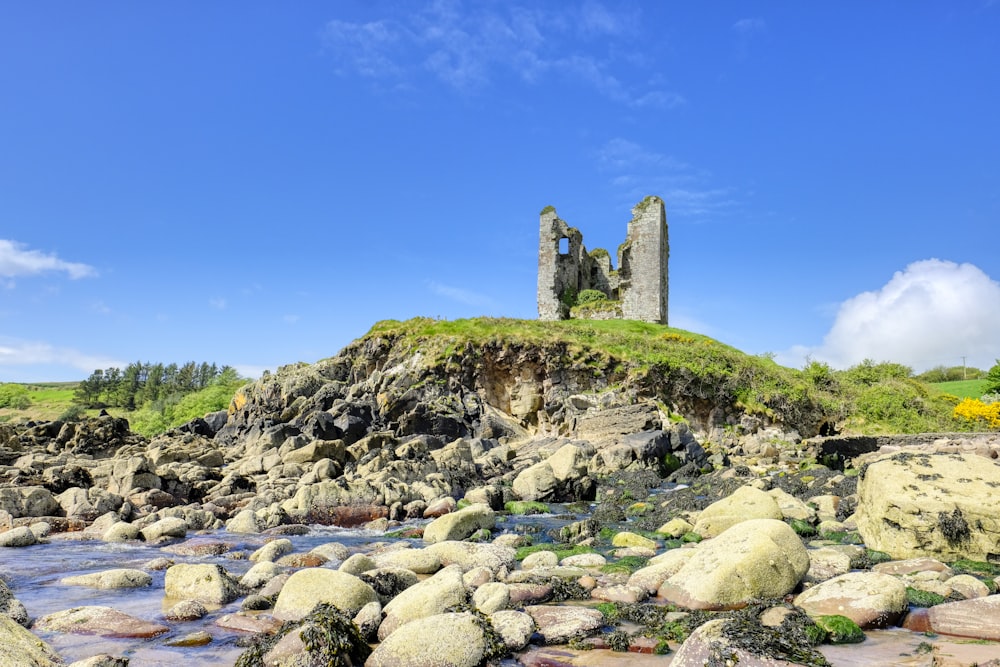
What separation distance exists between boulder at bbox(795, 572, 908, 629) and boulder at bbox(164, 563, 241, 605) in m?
7.68

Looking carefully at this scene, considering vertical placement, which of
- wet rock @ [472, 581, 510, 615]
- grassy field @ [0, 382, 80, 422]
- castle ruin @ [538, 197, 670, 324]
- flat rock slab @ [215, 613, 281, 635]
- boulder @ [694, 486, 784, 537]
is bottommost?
flat rock slab @ [215, 613, 281, 635]

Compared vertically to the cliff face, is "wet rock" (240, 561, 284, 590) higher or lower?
lower

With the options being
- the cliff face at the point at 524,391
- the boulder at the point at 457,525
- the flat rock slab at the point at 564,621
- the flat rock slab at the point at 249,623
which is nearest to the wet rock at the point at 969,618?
the flat rock slab at the point at 564,621

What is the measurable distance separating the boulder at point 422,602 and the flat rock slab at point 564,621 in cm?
92

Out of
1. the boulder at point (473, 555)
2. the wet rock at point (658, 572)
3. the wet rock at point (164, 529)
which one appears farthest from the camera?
the wet rock at point (164, 529)

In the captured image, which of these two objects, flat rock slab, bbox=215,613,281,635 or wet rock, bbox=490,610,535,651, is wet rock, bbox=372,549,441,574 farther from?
wet rock, bbox=490,610,535,651

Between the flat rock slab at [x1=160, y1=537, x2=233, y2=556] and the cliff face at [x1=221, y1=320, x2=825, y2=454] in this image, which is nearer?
the flat rock slab at [x1=160, y1=537, x2=233, y2=556]

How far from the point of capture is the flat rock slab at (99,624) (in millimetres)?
7738

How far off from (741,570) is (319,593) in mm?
5368

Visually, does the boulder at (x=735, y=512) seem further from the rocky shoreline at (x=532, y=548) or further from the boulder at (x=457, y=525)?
the boulder at (x=457, y=525)

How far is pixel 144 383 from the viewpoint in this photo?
9662cm

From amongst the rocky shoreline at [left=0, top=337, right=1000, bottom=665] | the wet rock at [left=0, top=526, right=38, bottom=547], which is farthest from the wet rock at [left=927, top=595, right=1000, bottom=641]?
the wet rock at [left=0, top=526, right=38, bottom=547]

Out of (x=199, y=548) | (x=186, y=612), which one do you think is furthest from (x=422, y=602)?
(x=199, y=548)

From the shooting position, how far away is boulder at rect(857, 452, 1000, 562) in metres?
9.99
